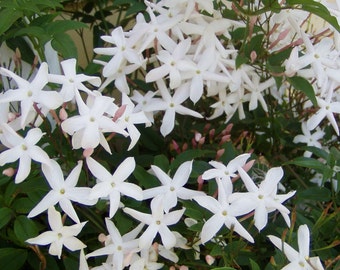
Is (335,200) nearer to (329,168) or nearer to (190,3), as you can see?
(329,168)

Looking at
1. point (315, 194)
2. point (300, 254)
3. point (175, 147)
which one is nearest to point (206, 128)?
point (175, 147)

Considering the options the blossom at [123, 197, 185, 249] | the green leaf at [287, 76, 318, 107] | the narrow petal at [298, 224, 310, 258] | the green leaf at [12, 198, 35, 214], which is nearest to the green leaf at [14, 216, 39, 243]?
the green leaf at [12, 198, 35, 214]

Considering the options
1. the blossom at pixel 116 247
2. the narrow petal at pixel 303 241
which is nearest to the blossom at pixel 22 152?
the blossom at pixel 116 247

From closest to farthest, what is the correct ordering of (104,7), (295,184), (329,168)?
(329,168) → (295,184) → (104,7)

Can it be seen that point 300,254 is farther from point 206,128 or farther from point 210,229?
point 206,128

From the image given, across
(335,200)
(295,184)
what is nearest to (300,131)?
(295,184)

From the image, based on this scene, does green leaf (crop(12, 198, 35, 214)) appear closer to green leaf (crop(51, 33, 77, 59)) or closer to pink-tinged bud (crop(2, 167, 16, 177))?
pink-tinged bud (crop(2, 167, 16, 177))

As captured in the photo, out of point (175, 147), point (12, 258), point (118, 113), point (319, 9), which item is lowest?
point (12, 258)
